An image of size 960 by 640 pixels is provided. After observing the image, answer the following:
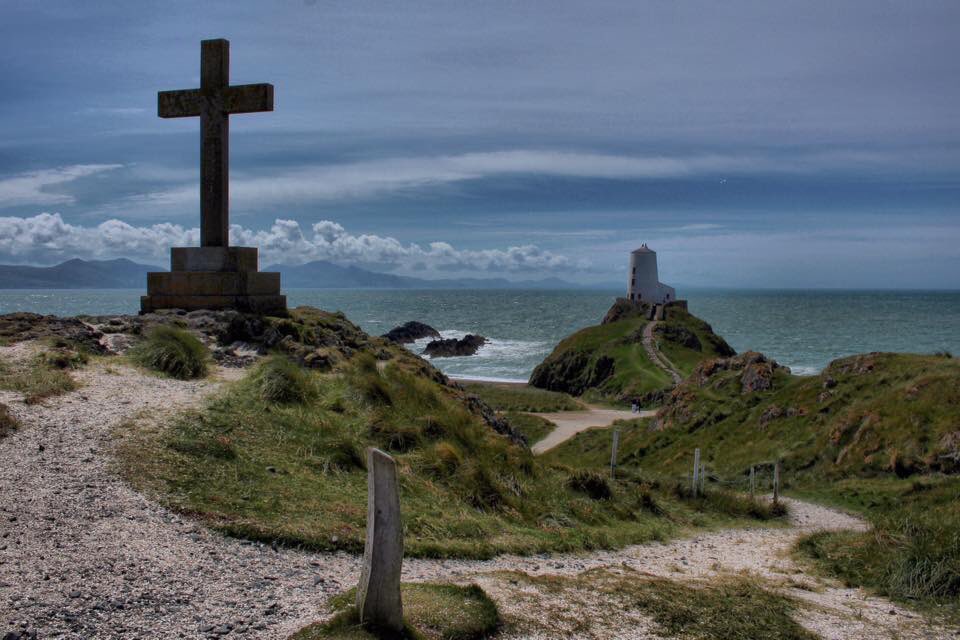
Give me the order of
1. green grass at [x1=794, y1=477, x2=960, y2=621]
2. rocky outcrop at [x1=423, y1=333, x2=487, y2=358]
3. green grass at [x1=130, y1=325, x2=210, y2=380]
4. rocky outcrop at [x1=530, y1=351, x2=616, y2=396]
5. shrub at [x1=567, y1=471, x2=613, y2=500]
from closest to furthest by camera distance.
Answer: green grass at [x1=794, y1=477, x2=960, y2=621] → green grass at [x1=130, y1=325, x2=210, y2=380] → shrub at [x1=567, y1=471, x2=613, y2=500] → rocky outcrop at [x1=530, y1=351, x2=616, y2=396] → rocky outcrop at [x1=423, y1=333, x2=487, y2=358]

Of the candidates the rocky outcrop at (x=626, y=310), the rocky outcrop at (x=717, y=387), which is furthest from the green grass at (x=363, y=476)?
the rocky outcrop at (x=626, y=310)

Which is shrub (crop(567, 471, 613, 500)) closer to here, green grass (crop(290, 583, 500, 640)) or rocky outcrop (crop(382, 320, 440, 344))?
green grass (crop(290, 583, 500, 640))

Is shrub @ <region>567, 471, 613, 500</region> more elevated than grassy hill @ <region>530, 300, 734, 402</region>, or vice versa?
shrub @ <region>567, 471, 613, 500</region>

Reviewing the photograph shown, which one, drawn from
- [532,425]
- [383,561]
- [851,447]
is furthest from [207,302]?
[532,425]

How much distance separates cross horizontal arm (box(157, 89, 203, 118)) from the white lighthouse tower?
7786cm

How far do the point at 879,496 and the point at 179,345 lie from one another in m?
15.2

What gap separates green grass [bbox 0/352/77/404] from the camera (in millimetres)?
9945

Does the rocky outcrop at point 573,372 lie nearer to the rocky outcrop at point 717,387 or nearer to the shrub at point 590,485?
the rocky outcrop at point 717,387

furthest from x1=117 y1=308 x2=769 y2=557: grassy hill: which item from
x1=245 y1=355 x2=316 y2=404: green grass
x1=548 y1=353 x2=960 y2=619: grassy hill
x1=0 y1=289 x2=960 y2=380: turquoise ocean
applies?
x1=0 y1=289 x2=960 y2=380: turquoise ocean

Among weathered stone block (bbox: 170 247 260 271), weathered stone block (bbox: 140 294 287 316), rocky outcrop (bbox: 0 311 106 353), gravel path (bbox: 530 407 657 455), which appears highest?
weathered stone block (bbox: 170 247 260 271)

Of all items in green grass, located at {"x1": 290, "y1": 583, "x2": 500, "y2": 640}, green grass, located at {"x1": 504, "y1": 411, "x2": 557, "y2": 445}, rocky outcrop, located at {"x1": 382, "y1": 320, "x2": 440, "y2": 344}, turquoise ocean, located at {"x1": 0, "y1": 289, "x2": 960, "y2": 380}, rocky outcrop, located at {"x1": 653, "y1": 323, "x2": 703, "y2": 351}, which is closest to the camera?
green grass, located at {"x1": 290, "y1": 583, "x2": 500, "y2": 640}

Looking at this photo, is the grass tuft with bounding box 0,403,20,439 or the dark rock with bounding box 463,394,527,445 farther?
the dark rock with bounding box 463,394,527,445

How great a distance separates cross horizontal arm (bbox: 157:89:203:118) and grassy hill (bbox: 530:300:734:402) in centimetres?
3975

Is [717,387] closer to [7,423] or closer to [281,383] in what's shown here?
[281,383]
